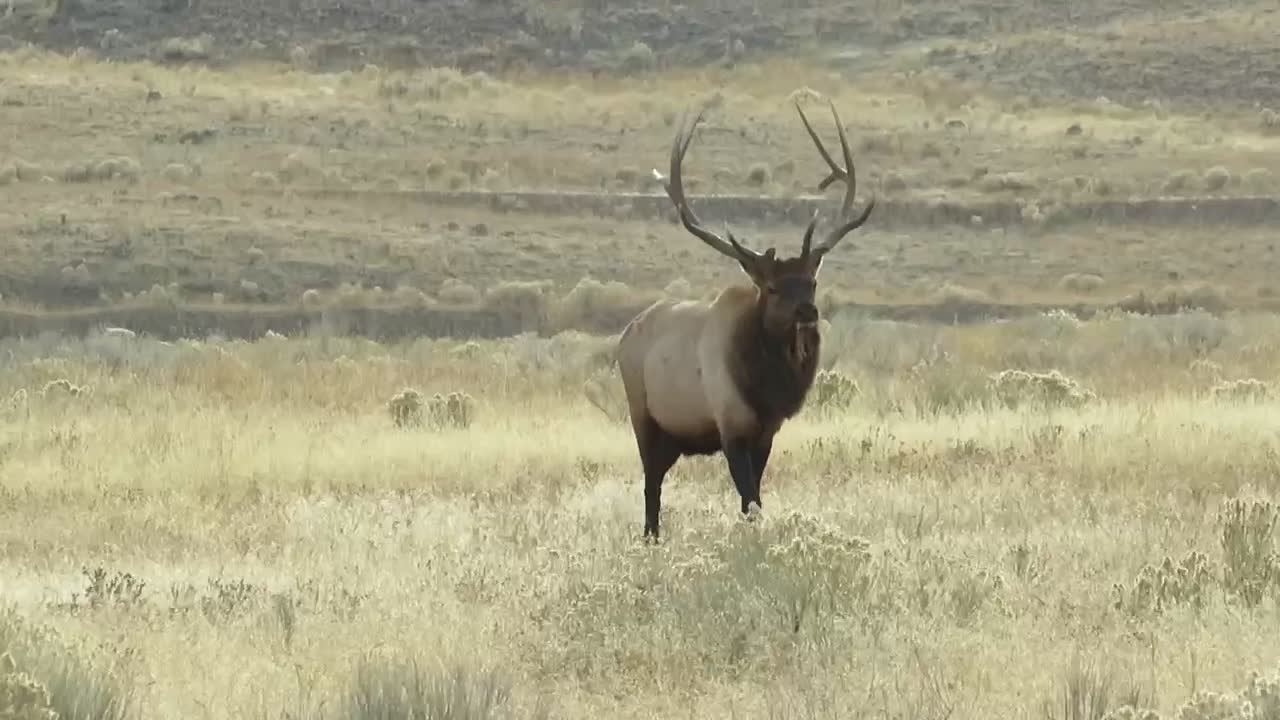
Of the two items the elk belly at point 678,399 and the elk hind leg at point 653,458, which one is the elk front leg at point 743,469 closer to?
the elk belly at point 678,399

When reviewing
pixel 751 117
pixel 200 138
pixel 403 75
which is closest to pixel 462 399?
pixel 200 138

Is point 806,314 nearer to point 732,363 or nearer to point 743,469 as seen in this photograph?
point 732,363

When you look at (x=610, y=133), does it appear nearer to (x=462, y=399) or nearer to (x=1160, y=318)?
(x=1160, y=318)

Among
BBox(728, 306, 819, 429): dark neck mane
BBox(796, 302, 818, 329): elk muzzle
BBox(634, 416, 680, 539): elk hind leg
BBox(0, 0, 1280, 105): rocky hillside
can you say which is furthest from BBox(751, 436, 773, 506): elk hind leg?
BBox(0, 0, 1280, 105): rocky hillside

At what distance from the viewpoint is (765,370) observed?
33.9 feet

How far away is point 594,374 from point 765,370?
424 inches

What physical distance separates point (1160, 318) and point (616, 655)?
21.7m

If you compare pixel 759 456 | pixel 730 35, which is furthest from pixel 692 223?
pixel 730 35

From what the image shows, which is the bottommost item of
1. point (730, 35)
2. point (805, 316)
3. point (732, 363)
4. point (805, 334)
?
point (730, 35)

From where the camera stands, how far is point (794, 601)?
27.6 feet

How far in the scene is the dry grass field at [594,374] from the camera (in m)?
7.83

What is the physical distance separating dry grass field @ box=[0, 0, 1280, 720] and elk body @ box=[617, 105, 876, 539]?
18.7 inches

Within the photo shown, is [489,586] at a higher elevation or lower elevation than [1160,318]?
higher

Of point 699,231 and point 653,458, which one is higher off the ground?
point 699,231
